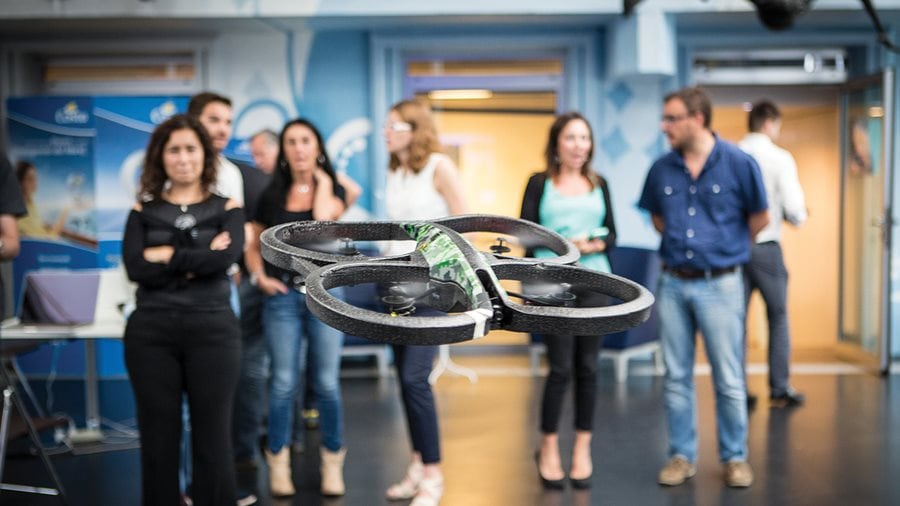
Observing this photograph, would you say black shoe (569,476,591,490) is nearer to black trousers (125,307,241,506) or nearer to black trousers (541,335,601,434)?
black trousers (541,335,601,434)

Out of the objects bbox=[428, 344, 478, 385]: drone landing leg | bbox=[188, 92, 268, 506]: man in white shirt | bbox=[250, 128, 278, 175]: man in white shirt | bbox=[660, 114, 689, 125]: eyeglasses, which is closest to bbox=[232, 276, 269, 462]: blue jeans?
bbox=[188, 92, 268, 506]: man in white shirt

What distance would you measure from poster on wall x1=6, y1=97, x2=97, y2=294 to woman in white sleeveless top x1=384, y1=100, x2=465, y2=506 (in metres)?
4.00

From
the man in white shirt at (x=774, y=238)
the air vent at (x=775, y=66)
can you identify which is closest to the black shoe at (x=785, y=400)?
the man in white shirt at (x=774, y=238)

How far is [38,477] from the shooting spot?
416cm

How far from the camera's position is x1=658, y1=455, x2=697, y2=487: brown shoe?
12.9 feet

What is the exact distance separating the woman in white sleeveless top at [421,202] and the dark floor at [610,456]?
354 mm

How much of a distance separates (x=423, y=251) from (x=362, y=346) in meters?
5.49

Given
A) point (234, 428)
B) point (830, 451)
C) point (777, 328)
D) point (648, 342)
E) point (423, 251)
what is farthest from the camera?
point (648, 342)

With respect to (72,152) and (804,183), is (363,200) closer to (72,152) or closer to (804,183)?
(72,152)

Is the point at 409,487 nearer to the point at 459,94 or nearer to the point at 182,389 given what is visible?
the point at 182,389

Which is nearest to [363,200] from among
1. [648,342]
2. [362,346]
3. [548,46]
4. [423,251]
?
[362,346]

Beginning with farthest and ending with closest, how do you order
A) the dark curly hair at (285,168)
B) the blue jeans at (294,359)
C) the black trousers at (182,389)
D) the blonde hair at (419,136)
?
1. the blue jeans at (294,359)
2. the blonde hair at (419,136)
3. the dark curly hair at (285,168)
4. the black trousers at (182,389)

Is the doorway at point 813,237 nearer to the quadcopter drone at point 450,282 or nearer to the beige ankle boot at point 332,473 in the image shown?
the beige ankle boot at point 332,473

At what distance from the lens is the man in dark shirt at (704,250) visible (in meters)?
3.64
